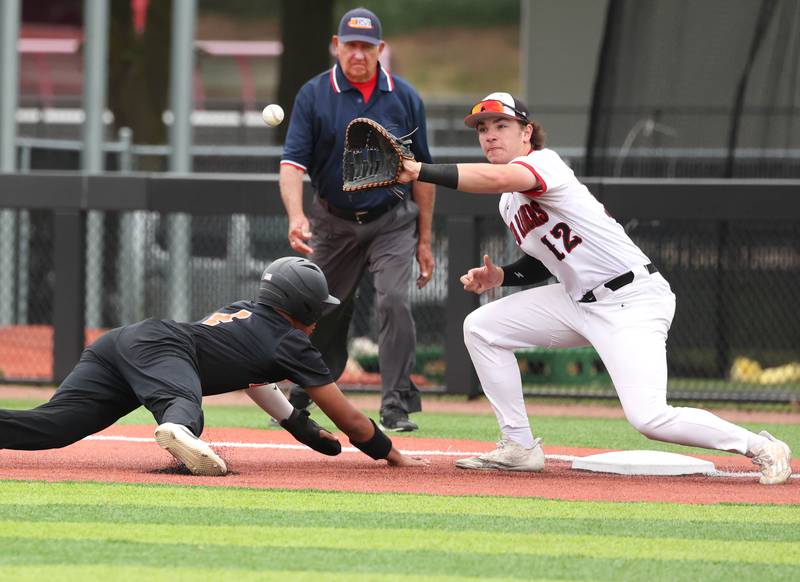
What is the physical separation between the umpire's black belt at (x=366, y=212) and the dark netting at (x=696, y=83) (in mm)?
3288

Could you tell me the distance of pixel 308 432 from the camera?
618 cm

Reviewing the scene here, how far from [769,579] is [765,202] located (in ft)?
18.3

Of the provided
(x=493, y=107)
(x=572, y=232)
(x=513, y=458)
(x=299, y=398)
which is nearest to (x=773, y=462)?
(x=513, y=458)

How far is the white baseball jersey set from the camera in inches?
239

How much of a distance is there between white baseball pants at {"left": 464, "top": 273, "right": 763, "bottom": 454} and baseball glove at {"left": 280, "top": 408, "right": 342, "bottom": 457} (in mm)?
761

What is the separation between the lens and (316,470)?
20.4 ft

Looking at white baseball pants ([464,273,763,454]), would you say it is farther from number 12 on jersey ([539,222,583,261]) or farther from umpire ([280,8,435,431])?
umpire ([280,8,435,431])

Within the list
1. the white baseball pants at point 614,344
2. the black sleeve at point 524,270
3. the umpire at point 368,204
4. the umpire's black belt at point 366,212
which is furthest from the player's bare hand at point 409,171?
the umpire's black belt at point 366,212

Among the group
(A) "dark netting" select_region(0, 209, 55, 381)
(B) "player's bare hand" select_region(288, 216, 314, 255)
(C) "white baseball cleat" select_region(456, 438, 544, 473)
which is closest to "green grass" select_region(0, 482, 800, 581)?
(C) "white baseball cleat" select_region(456, 438, 544, 473)

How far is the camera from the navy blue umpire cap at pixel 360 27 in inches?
299

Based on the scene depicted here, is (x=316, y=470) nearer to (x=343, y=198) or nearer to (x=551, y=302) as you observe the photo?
(x=551, y=302)

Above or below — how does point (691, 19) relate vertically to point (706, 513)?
above

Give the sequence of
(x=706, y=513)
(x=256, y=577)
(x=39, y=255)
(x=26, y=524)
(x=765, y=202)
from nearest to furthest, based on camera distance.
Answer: (x=256, y=577), (x=26, y=524), (x=706, y=513), (x=765, y=202), (x=39, y=255)

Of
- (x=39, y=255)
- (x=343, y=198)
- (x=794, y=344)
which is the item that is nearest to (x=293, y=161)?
(x=343, y=198)
